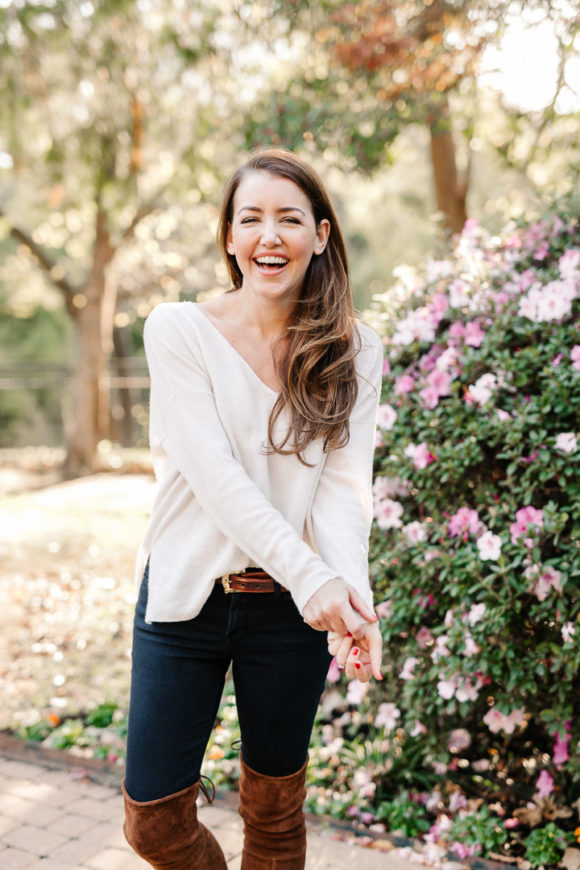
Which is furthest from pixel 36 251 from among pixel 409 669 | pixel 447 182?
pixel 409 669

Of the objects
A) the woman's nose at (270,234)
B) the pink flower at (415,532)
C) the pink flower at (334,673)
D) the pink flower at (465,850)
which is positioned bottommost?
the pink flower at (465,850)

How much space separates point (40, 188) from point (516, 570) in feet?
39.3

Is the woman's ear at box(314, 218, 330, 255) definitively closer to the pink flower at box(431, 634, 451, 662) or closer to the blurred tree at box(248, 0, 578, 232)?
the pink flower at box(431, 634, 451, 662)

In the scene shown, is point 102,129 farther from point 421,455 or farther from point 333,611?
point 333,611

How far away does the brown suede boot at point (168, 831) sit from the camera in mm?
1930

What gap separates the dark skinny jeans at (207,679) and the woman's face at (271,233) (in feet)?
2.38

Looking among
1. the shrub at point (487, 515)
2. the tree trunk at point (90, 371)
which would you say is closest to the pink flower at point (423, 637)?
the shrub at point (487, 515)

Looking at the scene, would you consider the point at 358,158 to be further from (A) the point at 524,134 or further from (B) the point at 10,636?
(B) the point at 10,636

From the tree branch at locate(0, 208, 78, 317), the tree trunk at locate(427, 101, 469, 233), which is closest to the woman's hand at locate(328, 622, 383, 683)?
the tree trunk at locate(427, 101, 469, 233)

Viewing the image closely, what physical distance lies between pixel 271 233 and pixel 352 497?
0.64m

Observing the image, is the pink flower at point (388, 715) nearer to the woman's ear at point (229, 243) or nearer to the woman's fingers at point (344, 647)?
the woman's fingers at point (344, 647)

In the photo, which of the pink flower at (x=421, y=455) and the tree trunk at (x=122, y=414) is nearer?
the pink flower at (x=421, y=455)

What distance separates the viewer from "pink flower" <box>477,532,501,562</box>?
2.84 meters

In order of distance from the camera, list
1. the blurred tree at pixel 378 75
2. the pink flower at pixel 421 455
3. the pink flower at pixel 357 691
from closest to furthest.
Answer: the pink flower at pixel 421 455 < the pink flower at pixel 357 691 < the blurred tree at pixel 378 75
